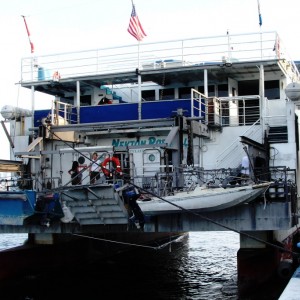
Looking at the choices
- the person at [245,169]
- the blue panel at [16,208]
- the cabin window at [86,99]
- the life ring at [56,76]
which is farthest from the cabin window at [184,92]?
the blue panel at [16,208]

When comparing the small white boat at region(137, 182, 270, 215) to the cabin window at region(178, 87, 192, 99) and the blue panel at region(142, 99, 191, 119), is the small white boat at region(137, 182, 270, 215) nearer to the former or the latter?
the blue panel at region(142, 99, 191, 119)

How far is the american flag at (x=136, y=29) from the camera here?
22.4m

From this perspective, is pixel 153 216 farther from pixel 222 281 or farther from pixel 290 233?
pixel 290 233

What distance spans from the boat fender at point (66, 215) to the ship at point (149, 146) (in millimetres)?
30

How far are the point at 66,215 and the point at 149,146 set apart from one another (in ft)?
9.81

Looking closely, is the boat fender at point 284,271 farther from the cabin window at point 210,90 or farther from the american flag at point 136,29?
the american flag at point 136,29

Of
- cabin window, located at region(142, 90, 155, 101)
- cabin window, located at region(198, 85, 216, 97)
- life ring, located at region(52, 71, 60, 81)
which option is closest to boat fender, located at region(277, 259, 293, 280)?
cabin window, located at region(198, 85, 216, 97)

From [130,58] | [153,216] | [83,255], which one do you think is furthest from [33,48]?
[153,216]

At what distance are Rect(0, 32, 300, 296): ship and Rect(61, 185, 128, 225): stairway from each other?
29 millimetres

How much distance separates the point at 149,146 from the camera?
13.9 m

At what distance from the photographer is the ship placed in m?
13.3

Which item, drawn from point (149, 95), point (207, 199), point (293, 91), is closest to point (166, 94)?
point (149, 95)

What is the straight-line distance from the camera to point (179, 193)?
44.3 ft

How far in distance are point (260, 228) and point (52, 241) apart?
8374mm
